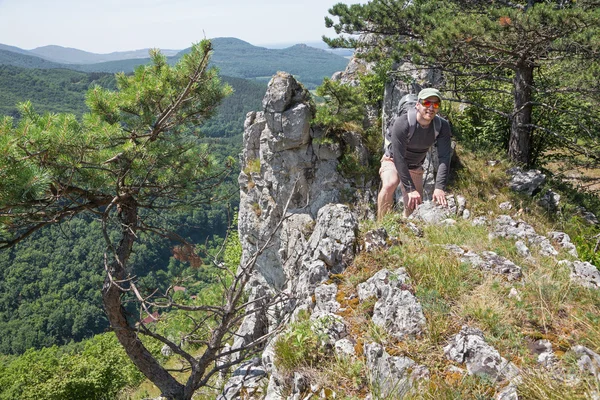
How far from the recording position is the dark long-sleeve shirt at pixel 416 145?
4.93m

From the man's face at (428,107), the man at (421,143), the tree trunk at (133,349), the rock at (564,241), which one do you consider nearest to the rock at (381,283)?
the man at (421,143)

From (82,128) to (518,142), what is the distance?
31.4ft

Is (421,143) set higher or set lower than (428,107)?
lower

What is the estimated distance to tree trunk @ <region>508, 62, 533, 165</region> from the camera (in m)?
8.55

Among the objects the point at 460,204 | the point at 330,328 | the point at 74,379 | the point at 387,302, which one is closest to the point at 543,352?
the point at 387,302

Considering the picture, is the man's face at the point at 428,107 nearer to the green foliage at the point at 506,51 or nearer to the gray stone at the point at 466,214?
the green foliage at the point at 506,51

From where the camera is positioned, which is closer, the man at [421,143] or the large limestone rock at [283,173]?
the man at [421,143]

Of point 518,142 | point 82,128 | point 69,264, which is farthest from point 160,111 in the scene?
point 69,264

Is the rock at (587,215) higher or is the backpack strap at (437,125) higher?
the backpack strap at (437,125)

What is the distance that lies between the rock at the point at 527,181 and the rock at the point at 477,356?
679 centimetres

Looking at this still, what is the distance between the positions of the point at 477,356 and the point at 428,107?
10.3 ft

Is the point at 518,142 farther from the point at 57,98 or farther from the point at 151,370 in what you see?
the point at 57,98

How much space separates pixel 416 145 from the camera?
204 inches

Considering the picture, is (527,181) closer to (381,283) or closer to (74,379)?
(381,283)
